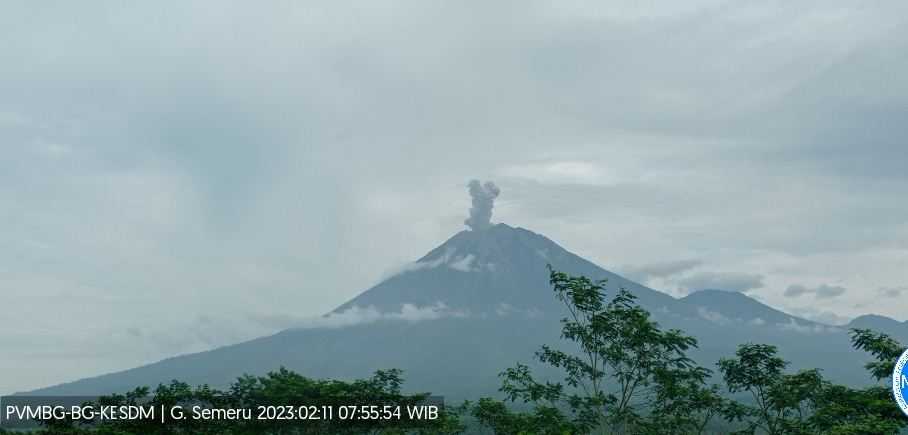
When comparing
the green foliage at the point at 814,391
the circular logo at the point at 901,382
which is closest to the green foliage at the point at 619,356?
the green foliage at the point at 814,391

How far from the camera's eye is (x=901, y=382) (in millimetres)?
15789

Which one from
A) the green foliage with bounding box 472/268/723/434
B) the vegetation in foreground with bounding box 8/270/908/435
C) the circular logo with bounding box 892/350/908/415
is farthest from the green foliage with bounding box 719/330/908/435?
the green foliage with bounding box 472/268/723/434

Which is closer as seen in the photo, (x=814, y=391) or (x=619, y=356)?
(x=619, y=356)

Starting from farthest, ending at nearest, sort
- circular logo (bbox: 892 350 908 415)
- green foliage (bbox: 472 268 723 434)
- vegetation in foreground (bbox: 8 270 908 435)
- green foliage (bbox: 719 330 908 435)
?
green foliage (bbox: 472 268 723 434) → vegetation in foreground (bbox: 8 270 908 435) → green foliage (bbox: 719 330 908 435) → circular logo (bbox: 892 350 908 415)

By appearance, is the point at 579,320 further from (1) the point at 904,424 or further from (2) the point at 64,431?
(2) the point at 64,431

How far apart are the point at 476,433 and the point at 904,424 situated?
70.9 m

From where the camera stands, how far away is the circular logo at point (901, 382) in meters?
15.6

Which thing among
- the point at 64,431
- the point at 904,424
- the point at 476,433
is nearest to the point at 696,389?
the point at 904,424

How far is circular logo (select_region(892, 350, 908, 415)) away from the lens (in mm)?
15609

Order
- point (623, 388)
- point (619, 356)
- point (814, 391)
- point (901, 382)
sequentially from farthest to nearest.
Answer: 1. point (623, 388)
2. point (814, 391)
3. point (619, 356)
4. point (901, 382)

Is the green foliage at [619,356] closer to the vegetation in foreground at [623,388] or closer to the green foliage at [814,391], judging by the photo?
the vegetation in foreground at [623,388]

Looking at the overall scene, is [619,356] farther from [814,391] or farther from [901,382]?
[901,382]

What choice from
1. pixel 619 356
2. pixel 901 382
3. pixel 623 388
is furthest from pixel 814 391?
pixel 619 356

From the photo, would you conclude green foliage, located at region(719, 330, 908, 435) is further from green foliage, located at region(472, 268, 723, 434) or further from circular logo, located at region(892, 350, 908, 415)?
green foliage, located at region(472, 268, 723, 434)
